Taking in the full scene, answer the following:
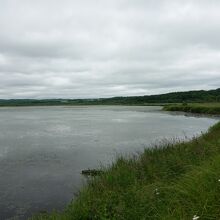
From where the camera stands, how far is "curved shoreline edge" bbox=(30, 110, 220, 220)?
16.3 ft

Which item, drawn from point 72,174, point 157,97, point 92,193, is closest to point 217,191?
point 92,193

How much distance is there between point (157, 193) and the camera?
243 inches

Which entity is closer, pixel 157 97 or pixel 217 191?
pixel 217 191

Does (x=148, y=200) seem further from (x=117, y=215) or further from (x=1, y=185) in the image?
(x=1, y=185)

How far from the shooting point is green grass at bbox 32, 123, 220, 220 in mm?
4966

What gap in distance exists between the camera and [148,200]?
6145 mm

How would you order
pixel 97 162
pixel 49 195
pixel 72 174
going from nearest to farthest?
pixel 49 195, pixel 72 174, pixel 97 162

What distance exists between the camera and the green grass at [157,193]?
4.97 meters

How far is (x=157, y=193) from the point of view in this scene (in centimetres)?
616

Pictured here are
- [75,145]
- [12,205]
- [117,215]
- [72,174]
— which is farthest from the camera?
[75,145]

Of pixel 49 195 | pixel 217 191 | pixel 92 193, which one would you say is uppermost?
pixel 217 191

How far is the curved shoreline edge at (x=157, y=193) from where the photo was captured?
4.98 meters

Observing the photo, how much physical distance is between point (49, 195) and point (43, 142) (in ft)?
42.6

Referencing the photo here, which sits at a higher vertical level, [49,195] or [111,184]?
[111,184]
